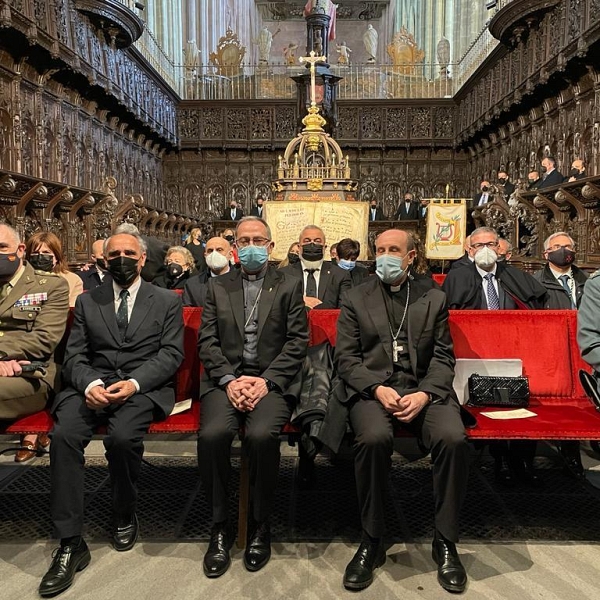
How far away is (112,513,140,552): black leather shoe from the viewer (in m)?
2.87

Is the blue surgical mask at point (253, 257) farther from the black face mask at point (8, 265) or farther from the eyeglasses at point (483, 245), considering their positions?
the eyeglasses at point (483, 245)

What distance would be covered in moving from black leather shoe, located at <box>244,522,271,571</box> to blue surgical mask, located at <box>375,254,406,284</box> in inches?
57.4

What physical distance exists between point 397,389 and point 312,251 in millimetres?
2088

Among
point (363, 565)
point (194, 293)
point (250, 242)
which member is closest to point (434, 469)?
point (363, 565)

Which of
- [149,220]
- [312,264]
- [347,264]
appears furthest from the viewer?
[149,220]

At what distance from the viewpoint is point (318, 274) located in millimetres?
4965

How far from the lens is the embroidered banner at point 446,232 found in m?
8.58

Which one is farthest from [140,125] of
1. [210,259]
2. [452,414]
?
[452,414]

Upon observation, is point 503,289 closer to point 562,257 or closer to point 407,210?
point 562,257

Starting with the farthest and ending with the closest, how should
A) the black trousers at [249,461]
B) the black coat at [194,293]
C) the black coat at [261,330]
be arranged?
1. the black coat at [194,293]
2. the black coat at [261,330]
3. the black trousers at [249,461]

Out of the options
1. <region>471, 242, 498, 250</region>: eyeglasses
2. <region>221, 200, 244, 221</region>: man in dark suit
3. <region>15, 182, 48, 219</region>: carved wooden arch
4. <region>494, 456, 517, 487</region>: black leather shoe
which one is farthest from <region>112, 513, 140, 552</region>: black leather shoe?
<region>221, 200, 244, 221</region>: man in dark suit

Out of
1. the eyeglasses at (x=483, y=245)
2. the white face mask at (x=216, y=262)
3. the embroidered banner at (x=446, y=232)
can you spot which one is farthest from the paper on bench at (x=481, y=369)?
the embroidered banner at (x=446, y=232)

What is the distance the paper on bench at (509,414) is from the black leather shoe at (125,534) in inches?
77.5

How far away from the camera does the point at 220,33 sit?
2833cm
